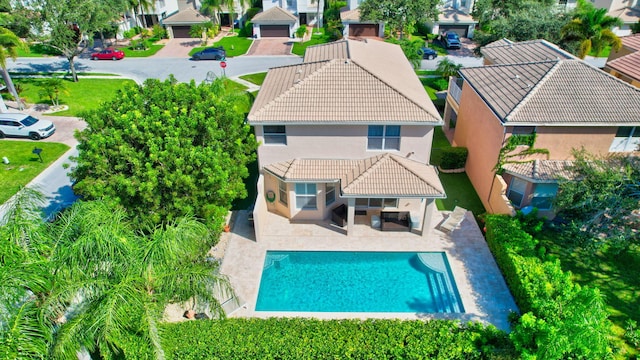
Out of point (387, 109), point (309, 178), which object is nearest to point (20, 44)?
point (309, 178)

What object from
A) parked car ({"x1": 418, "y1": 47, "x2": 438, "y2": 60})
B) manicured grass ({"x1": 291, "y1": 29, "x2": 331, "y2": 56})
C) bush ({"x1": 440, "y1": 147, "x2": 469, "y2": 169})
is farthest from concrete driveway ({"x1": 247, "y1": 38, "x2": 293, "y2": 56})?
bush ({"x1": 440, "y1": 147, "x2": 469, "y2": 169})

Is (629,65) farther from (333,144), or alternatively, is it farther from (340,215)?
(340,215)

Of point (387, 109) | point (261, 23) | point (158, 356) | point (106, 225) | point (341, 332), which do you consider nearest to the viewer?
point (158, 356)

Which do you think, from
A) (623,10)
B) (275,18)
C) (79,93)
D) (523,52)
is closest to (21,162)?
(79,93)

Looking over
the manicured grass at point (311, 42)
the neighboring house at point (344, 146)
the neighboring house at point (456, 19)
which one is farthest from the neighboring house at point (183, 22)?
the neighboring house at point (344, 146)

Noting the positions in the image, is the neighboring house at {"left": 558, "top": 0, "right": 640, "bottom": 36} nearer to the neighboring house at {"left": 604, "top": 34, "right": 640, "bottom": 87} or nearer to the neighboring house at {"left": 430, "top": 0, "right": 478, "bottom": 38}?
the neighboring house at {"left": 430, "top": 0, "right": 478, "bottom": 38}

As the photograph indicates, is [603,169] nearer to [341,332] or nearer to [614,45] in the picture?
[341,332]

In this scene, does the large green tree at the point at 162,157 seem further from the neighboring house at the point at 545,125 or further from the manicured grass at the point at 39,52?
the manicured grass at the point at 39,52
